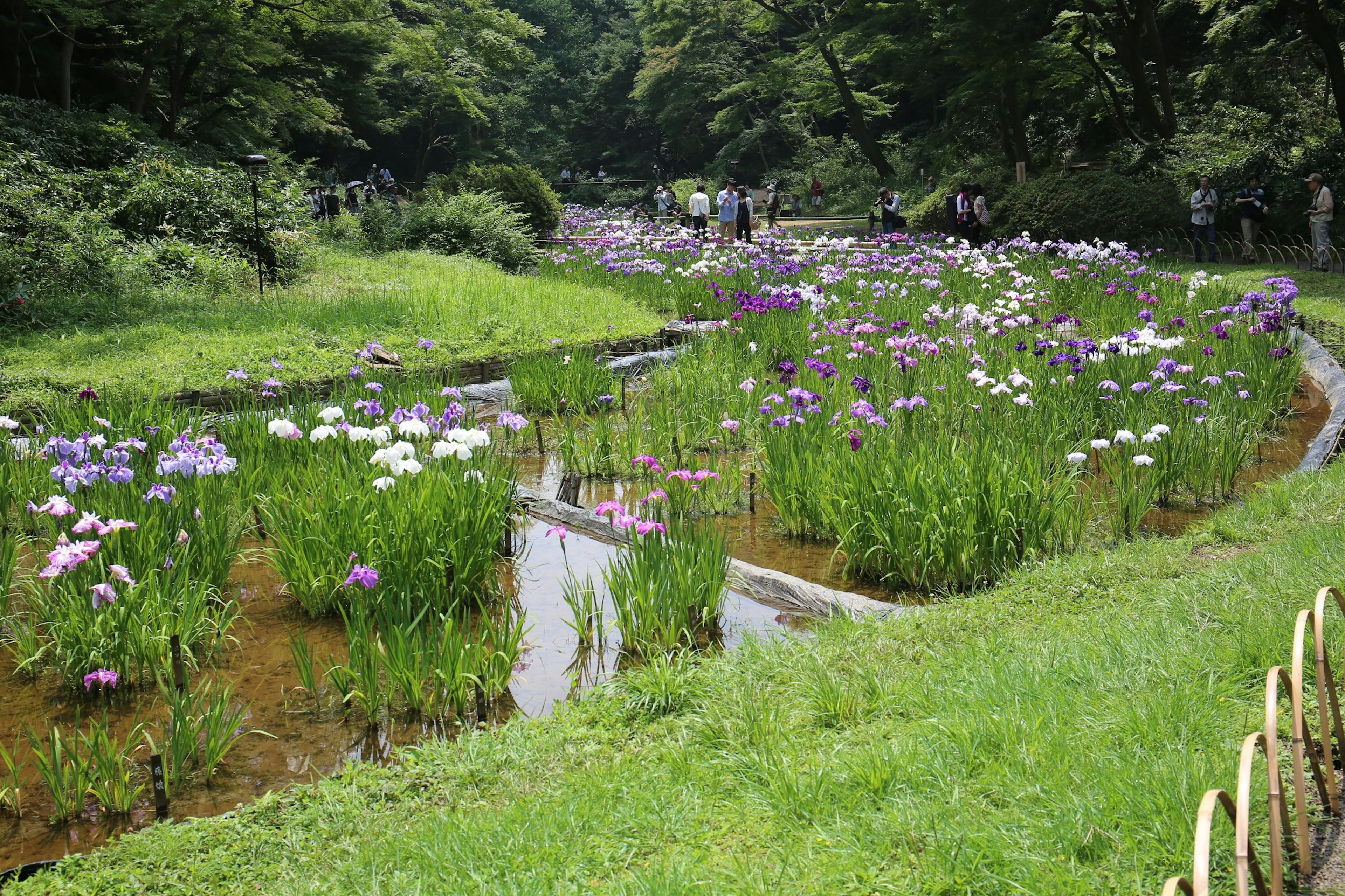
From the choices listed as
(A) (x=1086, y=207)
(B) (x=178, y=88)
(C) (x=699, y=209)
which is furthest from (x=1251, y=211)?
(B) (x=178, y=88)

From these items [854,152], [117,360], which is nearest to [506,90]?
[854,152]

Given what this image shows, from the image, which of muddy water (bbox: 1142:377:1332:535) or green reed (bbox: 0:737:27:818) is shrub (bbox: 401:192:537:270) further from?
green reed (bbox: 0:737:27:818)

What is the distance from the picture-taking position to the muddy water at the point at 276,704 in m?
2.97

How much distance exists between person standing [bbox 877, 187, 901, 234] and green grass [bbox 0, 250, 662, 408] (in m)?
10.6

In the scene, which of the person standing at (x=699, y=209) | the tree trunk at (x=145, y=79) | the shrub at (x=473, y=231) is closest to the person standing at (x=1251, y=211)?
the person standing at (x=699, y=209)

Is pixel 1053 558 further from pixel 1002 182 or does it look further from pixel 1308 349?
pixel 1002 182

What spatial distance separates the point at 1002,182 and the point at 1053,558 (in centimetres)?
1961

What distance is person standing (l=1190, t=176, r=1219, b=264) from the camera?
53.6 ft

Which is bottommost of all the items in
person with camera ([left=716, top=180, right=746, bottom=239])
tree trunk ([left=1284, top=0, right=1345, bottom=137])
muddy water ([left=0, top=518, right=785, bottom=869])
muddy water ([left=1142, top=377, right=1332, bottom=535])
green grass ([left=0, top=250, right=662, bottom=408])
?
muddy water ([left=0, top=518, right=785, bottom=869])

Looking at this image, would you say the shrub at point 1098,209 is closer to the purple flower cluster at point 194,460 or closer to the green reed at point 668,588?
the green reed at point 668,588

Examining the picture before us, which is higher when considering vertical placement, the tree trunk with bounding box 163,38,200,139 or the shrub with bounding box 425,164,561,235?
the tree trunk with bounding box 163,38,200,139

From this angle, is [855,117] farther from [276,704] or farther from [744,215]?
[276,704]

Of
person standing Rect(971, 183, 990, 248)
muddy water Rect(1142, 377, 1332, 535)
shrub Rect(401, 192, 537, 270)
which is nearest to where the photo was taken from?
muddy water Rect(1142, 377, 1332, 535)

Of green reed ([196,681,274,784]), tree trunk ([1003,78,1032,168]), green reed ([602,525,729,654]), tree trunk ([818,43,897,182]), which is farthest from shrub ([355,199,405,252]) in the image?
green reed ([196,681,274,784])
